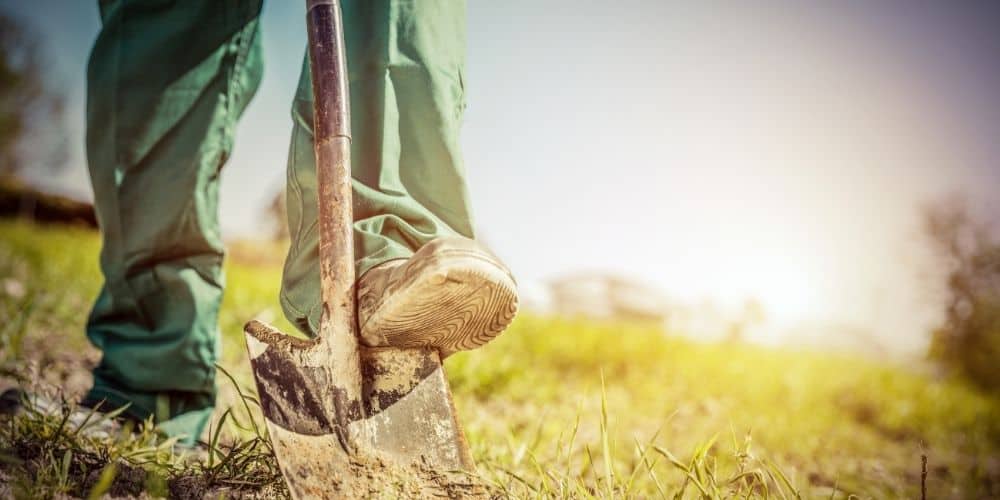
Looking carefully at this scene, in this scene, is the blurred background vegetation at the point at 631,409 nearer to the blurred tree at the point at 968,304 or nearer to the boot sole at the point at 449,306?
the boot sole at the point at 449,306

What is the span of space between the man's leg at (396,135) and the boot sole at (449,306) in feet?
0.69

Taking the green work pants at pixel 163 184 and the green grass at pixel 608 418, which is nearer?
the green grass at pixel 608 418

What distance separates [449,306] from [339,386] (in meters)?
0.25

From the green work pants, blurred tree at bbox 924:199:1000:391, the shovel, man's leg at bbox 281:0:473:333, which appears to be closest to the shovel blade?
the shovel

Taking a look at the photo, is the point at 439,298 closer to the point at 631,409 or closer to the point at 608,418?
the point at 608,418

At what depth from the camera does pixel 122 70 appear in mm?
1425

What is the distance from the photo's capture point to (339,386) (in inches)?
35.9

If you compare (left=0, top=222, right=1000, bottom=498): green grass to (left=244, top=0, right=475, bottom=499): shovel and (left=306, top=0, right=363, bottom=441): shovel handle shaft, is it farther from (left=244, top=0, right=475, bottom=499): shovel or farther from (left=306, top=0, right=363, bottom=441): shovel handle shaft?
(left=306, top=0, right=363, bottom=441): shovel handle shaft

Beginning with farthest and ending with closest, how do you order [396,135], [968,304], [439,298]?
[968,304] → [396,135] → [439,298]

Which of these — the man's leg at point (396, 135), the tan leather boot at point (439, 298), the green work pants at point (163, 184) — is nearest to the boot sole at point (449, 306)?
the tan leather boot at point (439, 298)

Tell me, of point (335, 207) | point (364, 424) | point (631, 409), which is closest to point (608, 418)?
point (631, 409)

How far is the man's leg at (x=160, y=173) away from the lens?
1.43 meters

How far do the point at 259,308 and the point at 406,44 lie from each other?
11.8 ft

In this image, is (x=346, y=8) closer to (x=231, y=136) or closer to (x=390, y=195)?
(x=390, y=195)
